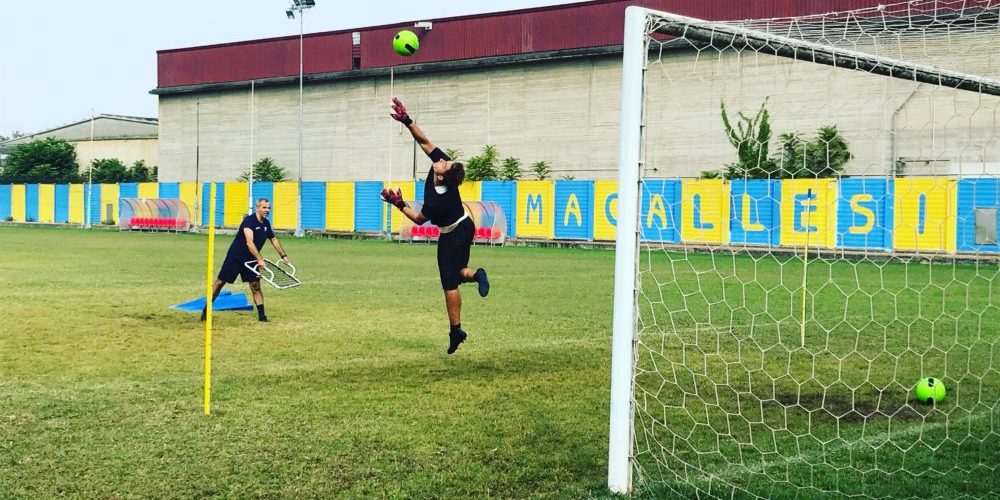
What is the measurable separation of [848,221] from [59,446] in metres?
25.7

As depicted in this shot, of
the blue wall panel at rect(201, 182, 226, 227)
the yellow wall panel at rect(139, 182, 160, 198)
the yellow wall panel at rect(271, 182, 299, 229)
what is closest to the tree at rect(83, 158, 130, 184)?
the yellow wall panel at rect(139, 182, 160, 198)

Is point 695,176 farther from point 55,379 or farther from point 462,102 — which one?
point 55,379

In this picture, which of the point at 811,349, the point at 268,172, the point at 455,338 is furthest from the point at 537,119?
the point at 455,338

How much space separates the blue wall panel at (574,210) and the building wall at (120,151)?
34389 mm

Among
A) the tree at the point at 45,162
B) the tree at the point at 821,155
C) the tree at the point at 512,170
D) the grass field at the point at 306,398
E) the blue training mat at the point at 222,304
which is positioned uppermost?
the tree at the point at 45,162

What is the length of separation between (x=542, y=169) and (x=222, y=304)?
27.8 m

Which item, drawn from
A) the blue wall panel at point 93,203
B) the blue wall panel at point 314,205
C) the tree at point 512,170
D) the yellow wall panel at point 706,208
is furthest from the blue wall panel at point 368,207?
the blue wall panel at point 93,203

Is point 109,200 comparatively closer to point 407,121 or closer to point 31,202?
point 31,202

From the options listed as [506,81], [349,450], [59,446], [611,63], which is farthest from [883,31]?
[506,81]

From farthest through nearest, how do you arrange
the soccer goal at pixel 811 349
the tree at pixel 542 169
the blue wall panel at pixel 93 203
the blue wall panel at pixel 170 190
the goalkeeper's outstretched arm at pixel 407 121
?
the blue wall panel at pixel 93 203 → the blue wall panel at pixel 170 190 → the tree at pixel 542 169 → the goalkeeper's outstretched arm at pixel 407 121 → the soccer goal at pixel 811 349

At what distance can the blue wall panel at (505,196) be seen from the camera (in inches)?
1560

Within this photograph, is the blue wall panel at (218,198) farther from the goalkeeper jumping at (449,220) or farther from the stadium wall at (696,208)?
the goalkeeper jumping at (449,220)

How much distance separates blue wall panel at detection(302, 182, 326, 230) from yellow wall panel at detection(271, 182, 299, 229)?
1.82ft

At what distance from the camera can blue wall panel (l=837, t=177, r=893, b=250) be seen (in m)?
28.2
